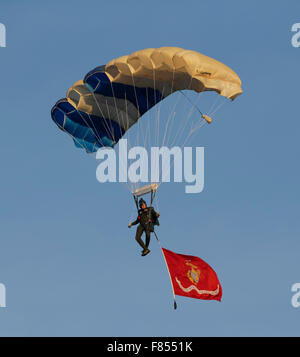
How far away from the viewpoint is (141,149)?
40.7 metres

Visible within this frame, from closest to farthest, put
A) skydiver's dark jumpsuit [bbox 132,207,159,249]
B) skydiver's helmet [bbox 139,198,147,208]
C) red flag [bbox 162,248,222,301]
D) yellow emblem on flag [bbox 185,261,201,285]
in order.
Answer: skydiver's dark jumpsuit [bbox 132,207,159,249] < skydiver's helmet [bbox 139,198,147,208] < red flag [bbox 162,248,222,301] < yellow emblem on flag [bbox 185,261,201,285]

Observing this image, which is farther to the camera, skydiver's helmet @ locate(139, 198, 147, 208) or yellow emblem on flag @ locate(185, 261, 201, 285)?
yellow emblem on flag @ locate(185, 261, 201, 285)

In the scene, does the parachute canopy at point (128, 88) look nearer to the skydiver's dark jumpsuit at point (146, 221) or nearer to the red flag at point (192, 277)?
the skydiver's dark jumpsuit at point (146, 221)

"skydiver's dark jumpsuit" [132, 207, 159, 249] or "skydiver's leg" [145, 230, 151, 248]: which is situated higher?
"skydiver's dark jumpsuit" [132, 207, 159, 249]

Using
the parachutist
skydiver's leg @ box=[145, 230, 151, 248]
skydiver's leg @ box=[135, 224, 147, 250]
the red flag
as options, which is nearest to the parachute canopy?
the parachutist

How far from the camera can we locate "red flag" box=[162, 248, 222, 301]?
3978 cm

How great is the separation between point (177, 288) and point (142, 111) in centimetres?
604

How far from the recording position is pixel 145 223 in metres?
38.6

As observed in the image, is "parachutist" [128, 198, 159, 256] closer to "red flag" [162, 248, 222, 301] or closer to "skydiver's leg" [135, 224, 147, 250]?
"skydiver's leg" [135, 224, 147, 250]

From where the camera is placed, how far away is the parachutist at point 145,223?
38.6m

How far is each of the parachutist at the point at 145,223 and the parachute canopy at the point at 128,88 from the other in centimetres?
354

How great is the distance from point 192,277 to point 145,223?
278cm

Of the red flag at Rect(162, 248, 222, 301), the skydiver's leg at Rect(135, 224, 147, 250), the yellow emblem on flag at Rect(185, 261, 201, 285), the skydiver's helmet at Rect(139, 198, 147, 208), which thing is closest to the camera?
the skydiver's leg at Rect(135, 224, 147, 250)
